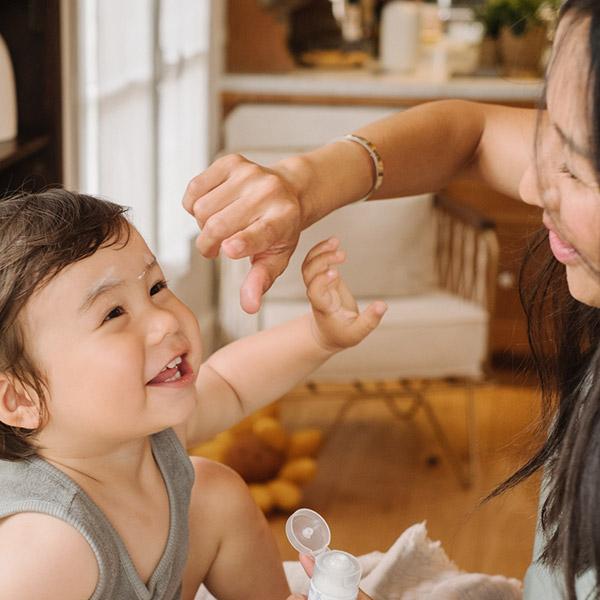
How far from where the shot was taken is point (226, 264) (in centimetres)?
299

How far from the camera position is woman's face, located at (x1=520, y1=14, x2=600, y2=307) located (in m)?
0.85

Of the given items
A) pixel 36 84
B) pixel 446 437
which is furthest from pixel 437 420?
pixel 36 84

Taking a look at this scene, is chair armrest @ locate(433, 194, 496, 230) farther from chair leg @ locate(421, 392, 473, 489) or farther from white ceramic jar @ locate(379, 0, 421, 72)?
white ceramic jar @ locate(379, 0, 421, 72)

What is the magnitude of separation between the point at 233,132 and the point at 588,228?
2818 mm

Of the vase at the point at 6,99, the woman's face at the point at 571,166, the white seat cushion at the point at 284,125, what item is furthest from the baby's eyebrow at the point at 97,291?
the white seat cushion at the point at 284,125

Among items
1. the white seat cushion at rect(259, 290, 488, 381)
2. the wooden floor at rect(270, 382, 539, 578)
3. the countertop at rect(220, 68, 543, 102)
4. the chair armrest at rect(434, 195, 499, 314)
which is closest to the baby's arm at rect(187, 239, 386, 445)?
the wooden floor at rect(270, 382, 539, 578)

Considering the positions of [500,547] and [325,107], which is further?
[325,107]

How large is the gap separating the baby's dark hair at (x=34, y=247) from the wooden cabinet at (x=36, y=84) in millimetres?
866

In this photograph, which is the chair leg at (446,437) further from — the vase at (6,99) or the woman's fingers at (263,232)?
the woman's fingers at (263,232)

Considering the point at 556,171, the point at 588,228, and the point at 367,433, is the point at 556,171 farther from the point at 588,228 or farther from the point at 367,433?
the point at 367,433

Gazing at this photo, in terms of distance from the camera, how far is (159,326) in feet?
3.59

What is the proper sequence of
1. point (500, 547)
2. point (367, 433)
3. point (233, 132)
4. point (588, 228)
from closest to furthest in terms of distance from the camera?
point (588, 228)
point (500, 547)
point (367, 433)
point (233, 132)

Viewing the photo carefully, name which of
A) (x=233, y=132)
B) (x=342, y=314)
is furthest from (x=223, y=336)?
(x=342, y=314)

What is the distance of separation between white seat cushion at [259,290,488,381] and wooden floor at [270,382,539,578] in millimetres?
279
